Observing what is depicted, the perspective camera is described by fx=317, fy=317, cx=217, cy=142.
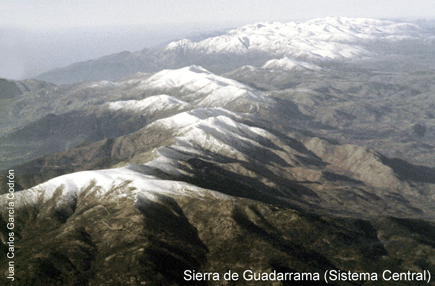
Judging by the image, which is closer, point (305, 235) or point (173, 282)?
point (173, 282)

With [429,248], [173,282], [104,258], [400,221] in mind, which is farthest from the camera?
[400,221]

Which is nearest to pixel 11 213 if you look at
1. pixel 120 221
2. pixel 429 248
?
pixel 120 221

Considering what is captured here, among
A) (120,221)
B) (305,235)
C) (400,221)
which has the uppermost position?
(120,221)

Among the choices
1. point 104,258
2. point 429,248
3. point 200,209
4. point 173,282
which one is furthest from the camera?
point 200,209

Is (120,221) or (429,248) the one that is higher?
(120,221)

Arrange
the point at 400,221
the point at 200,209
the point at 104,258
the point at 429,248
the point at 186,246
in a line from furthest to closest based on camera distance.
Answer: the point at 400,221, the point at 200,209, the point at 429,248, the point at 186,246, the point at 104,258

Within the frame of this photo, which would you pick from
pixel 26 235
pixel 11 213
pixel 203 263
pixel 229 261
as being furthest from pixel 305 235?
pixel 11 213

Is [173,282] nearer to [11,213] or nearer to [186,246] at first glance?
[186,246]

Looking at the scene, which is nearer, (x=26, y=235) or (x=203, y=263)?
(x=203, y=263)

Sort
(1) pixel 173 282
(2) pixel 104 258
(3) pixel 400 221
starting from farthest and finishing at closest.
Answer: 1. (3) pixel 400 221
2. (2) pixel 104 258
3. (1) pixel 173 282

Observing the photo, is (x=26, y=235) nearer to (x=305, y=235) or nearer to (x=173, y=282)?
(x=173, y=282)
